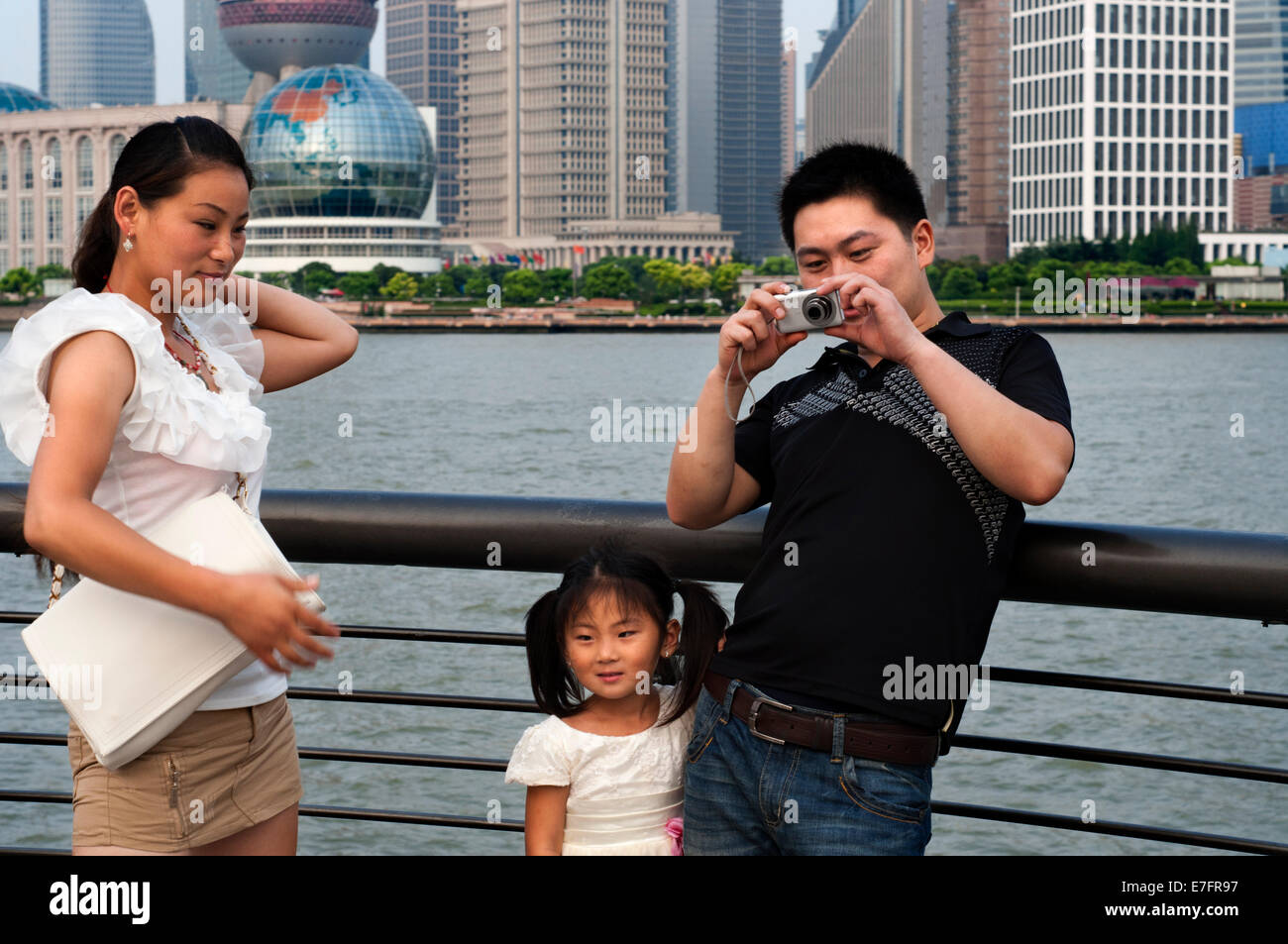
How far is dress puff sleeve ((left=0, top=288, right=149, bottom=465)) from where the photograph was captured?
1.92m

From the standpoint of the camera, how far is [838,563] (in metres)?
2.08

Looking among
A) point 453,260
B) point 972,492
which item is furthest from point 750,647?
point 453,260

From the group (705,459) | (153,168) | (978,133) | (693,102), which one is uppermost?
(693,102)

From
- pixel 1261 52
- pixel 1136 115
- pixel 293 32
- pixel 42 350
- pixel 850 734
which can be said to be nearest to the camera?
pixel 42 350

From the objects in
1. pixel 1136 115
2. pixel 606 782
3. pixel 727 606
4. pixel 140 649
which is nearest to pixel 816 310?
pixel 606 782

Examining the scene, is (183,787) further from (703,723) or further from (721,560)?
(721,560)

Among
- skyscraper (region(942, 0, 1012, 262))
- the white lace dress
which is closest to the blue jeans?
the white lace dress

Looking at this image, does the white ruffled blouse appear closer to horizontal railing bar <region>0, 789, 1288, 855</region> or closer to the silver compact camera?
horizontal railing bar <region>0, 789, 1288, 855</region>

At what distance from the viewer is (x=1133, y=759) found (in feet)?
7.76

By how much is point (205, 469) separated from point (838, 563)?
2.79 ft

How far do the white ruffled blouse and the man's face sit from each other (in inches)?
32.6

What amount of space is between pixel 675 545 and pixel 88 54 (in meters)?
171

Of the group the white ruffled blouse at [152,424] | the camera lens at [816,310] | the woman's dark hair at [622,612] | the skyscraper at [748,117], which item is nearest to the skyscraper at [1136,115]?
the skyscraper at [748,117]
